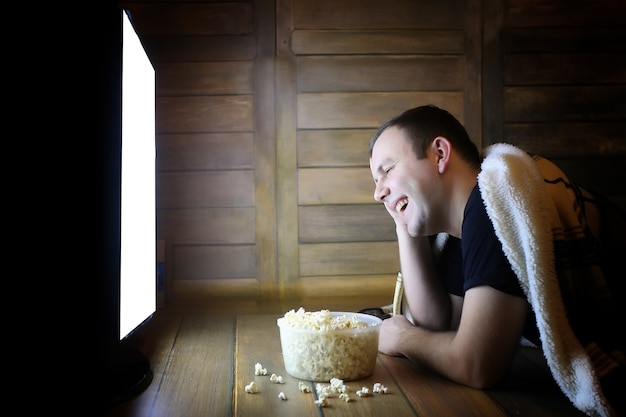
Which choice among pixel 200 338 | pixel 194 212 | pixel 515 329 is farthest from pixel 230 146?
pixel 515 329

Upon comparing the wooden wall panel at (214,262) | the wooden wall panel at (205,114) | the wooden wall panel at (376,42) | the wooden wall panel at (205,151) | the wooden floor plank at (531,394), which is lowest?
the wooden floor plank at (531,394)

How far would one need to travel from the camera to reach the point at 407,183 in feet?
4.93

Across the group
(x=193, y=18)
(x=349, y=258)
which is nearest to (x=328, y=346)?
(x=349, y=258)

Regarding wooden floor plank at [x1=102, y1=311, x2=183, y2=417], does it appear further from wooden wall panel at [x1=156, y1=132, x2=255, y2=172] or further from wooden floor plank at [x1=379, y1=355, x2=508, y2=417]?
wooden wall panel at [x1=156, y1=132, x2=255, y2=172]

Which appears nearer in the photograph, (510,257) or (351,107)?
(510,257)

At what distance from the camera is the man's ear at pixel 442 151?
58.8 inches

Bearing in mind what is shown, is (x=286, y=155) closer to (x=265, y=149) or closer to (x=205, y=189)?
(x=265, y=149)

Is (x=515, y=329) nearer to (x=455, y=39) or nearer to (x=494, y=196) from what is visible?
(x=494, y=196)

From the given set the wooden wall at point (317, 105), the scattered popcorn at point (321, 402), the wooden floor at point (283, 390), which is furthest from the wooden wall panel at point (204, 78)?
the scattered popcorn at point (321, 402)

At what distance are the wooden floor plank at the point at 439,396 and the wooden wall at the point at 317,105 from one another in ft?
4.52

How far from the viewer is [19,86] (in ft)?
3.51

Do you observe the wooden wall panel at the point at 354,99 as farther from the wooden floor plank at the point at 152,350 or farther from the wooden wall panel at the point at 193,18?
the wooden floor plank at the point at 152,350

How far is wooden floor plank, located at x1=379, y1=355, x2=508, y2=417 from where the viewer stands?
1.23m

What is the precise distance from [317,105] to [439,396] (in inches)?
70.6
